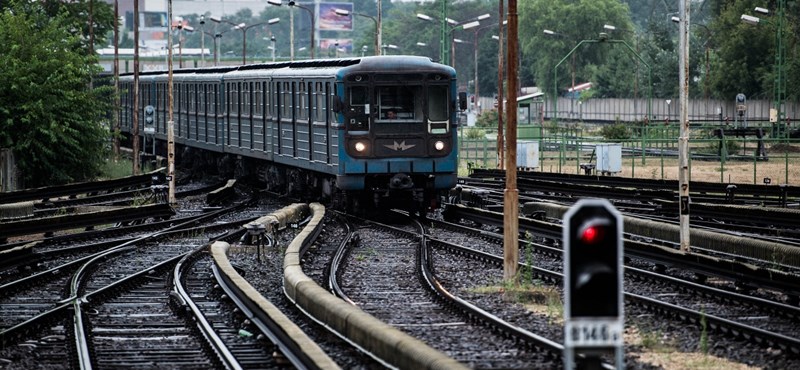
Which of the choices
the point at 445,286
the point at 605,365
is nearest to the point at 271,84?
the point at 445,286

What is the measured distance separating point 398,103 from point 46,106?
51.2 feet

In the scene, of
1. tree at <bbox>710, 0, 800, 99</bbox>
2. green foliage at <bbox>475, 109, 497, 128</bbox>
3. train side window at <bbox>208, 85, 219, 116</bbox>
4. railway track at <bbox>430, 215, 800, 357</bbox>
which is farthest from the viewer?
green foliage at <bbox>475, 109, 497, 128</bbox>

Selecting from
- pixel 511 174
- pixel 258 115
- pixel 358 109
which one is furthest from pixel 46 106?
pixel 511 174

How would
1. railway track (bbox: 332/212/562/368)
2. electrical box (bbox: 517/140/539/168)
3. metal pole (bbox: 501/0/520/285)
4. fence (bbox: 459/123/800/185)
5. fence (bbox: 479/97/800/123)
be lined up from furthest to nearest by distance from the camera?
1. fence (bbox: 479/97/800/123)
2. electrical box (bbox: 517/140/539/168)
3. fence (bbox: 459/123/800/185)
4. metal pole (bbox: 501/0/520/285)
5. railway track (bbox: 332/212/562/368)

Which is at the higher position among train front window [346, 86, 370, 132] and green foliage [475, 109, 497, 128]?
green foliage [475, 109, 497, 128]

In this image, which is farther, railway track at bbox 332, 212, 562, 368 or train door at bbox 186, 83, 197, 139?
train door at bbox 186, 83, 197, 139

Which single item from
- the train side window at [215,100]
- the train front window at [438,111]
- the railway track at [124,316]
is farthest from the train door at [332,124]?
the train side window at [215,100]

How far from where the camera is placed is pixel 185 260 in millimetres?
21453

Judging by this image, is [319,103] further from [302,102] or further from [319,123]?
[302,102]

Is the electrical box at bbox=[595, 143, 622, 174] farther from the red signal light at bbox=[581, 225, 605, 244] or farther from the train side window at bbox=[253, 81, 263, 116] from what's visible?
the red signal light at bbox=[581, 225, 605, 244]

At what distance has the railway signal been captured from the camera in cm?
628

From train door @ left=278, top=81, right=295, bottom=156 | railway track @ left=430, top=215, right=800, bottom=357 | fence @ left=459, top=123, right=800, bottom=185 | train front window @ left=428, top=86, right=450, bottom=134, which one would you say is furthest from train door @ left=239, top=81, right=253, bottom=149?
railway track @ left=430, top=215, right=800, bottom=357

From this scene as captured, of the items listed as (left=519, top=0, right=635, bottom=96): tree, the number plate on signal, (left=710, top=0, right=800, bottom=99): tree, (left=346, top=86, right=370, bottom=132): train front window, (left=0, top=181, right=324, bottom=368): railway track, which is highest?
(left=519, top=0, right=635, bottom=96): tree

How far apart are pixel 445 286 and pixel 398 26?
463ft
